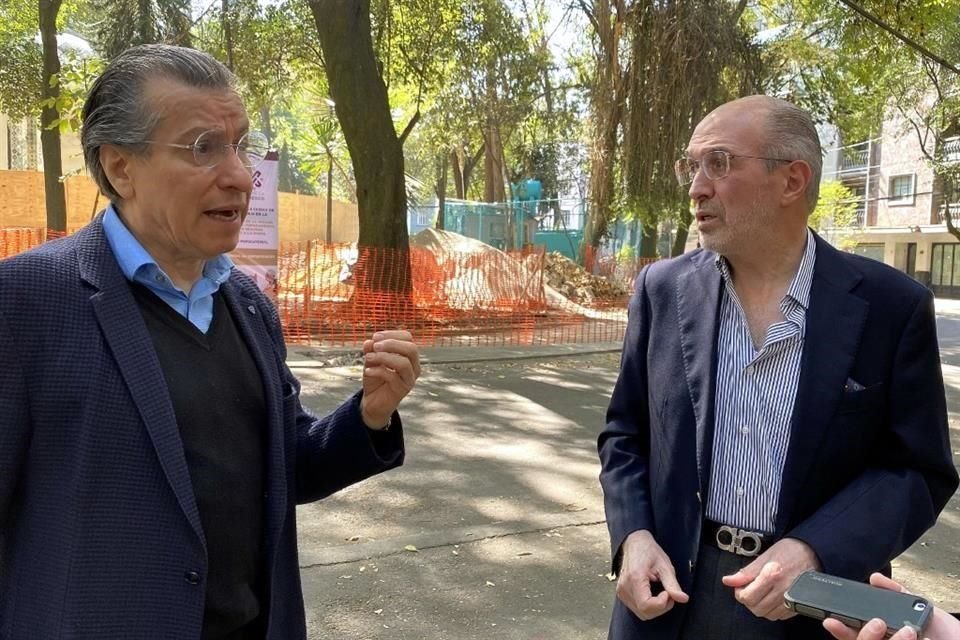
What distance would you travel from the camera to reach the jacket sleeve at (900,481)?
177 centimetres

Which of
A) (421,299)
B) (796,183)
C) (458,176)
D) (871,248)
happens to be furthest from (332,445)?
(871,248)

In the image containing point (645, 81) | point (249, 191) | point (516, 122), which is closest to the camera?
point (249, 191)

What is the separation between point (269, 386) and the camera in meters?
1.81

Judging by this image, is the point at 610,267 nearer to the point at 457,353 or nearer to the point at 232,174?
the point at 457,353

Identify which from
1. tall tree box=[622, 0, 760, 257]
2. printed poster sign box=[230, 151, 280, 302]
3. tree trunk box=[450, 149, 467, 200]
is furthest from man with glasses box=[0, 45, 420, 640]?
tree trunk box=[450, 149, 467, 200]

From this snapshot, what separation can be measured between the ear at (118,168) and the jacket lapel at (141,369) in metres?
0.20

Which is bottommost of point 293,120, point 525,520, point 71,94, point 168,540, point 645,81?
point 525,520

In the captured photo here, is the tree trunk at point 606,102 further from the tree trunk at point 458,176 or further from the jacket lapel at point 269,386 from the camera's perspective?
the tree trunk at point 458,176

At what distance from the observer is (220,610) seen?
5.40ft

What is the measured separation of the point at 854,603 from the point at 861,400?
52cm

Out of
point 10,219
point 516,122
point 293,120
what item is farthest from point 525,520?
point 293,120

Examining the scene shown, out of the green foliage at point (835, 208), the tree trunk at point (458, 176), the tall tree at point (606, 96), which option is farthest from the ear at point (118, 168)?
the green foliage at point (835, 208)

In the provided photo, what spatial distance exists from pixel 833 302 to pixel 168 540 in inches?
61.3

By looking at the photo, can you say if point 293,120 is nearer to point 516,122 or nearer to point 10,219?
point 10,219
